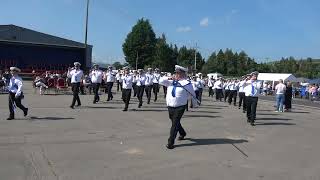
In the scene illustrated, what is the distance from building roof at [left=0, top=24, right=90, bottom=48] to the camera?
183 ft

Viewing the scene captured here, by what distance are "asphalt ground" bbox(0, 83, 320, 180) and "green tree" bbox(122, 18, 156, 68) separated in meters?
82.8

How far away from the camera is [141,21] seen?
337 ft

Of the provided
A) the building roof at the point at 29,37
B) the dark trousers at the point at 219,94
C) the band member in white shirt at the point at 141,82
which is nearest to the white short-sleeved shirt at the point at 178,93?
the band member in white shirt at the point at 141,82

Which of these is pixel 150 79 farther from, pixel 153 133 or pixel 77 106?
pixel 153 133

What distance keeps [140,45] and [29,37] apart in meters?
43.1

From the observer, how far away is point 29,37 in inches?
2282

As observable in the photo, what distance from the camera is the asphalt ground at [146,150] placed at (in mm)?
8633

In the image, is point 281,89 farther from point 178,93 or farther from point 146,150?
point 146,150

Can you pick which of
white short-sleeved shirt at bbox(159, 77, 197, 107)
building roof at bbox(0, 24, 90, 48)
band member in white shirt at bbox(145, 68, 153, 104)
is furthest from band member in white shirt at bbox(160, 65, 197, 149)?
building roof at bbox(0, 24, 90, 48)

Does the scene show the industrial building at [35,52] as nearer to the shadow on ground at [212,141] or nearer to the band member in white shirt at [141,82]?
the band member in white shirt at [141,82]

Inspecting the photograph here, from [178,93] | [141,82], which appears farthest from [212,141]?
[141,82]

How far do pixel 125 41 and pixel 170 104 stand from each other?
91.4 m

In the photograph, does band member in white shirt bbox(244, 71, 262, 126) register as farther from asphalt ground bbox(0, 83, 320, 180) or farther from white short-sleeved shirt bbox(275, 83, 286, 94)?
white short-sleeved shirt bbox(275, 83, 286, 94)

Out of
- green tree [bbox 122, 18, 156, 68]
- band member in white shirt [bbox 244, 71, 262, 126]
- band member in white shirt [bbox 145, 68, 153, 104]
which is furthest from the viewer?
green tree [bbox 122, 18, 156, 68]
